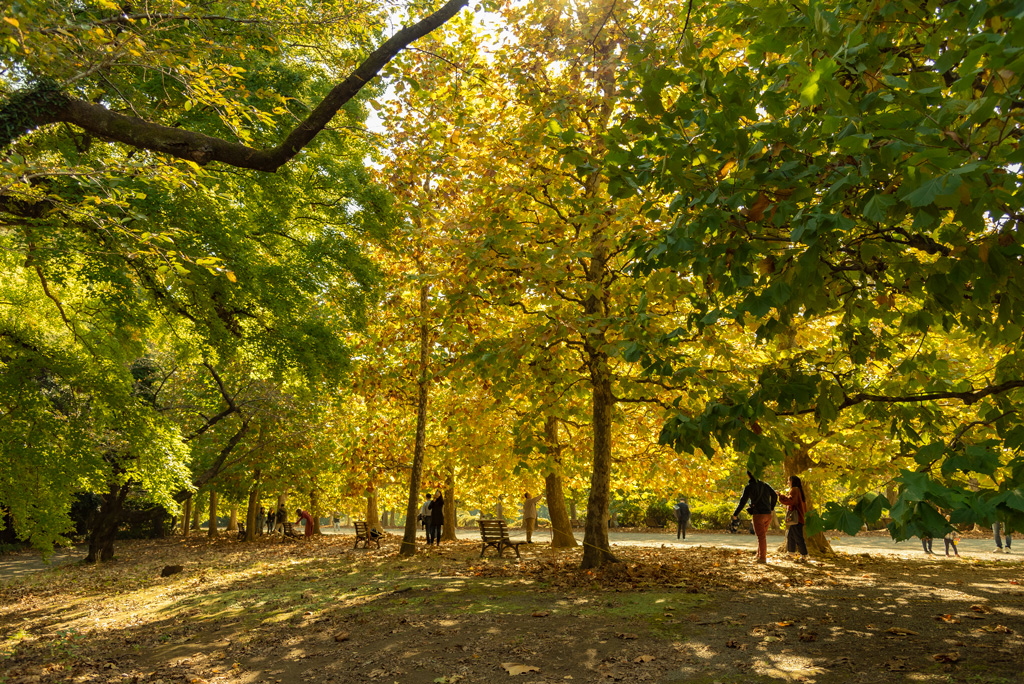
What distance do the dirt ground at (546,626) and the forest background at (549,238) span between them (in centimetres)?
169

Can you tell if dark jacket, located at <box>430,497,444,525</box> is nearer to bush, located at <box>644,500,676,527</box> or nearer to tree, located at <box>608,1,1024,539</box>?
tree, located at <box>608,1,1024,539</box>

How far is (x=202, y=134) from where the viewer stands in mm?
6582

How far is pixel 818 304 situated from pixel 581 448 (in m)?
11.8

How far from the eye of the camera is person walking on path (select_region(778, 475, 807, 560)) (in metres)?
12.3

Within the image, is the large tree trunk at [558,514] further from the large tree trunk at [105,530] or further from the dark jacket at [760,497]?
the large tree trunk at [105,530]

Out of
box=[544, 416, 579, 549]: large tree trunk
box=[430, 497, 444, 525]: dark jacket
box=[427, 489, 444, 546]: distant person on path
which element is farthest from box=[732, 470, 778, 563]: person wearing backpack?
box=[430, 497, 444, 525]: dark jacket

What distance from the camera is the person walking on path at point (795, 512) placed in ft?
40.5

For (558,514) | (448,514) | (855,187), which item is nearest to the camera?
(855,187)

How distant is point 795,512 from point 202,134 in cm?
1253

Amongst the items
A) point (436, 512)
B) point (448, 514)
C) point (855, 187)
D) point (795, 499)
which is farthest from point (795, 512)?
point (448, 514)

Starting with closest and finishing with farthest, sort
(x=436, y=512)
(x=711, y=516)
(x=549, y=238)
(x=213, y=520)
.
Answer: (x=549, y=238) → (x=436, y=512) → (x=213, y=520) → (x=711, y=516)

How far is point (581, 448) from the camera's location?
15.8 metres

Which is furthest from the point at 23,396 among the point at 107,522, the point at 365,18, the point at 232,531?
the point at 232,531

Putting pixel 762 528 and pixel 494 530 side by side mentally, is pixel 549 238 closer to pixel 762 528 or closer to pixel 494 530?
pixel 762 528
